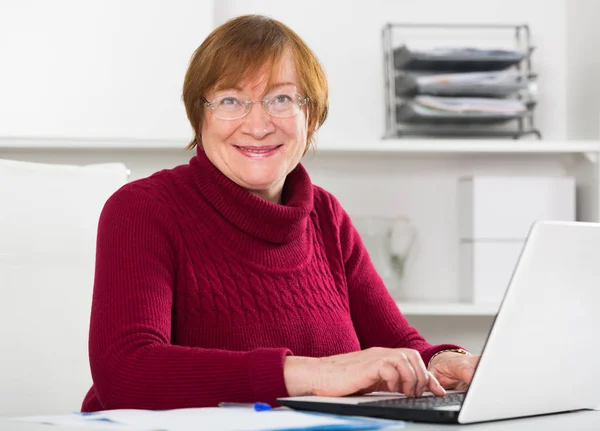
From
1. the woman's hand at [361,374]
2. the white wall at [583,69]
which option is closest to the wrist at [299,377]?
the woman's hand at [361,374]

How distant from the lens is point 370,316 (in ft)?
5.41

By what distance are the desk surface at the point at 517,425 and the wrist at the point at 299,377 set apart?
207mm

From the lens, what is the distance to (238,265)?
1.45m

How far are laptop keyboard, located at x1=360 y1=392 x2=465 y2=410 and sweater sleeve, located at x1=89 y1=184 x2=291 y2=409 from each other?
152mm

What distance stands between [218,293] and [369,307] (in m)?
0.36

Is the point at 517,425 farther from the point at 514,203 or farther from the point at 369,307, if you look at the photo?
the point at 514,203

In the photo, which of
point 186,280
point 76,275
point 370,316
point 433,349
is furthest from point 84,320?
→ point 433,349

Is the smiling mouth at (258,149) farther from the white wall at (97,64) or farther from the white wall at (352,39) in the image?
the white wall at (352,39)

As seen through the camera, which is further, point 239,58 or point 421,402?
point 239,58

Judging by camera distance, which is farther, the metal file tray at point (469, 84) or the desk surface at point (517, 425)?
the metal file tray at point (469, 84)

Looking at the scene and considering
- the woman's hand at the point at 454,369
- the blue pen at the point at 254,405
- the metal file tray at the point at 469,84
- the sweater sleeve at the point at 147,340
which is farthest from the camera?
the metal file tray at the point at 469,84

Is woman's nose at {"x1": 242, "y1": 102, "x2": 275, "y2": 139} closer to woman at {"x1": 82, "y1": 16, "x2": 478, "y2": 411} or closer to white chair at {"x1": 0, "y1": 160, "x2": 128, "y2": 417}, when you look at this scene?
woman at {"x1": 82, "y1": 16, "x2": 478, "y2": 411}

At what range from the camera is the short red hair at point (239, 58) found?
4.89ft

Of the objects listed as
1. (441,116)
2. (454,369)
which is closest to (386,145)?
(441,116)
